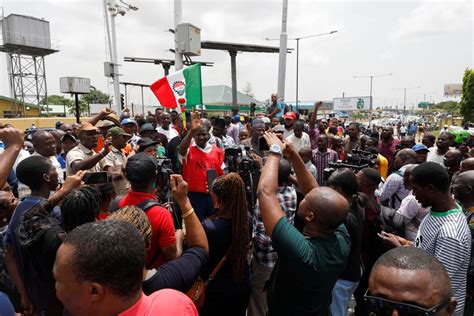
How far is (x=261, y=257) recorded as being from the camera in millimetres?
2908

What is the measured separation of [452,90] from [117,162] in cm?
10478

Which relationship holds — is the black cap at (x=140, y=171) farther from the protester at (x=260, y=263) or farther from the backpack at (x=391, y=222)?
the backpack at (x=391, y=222)

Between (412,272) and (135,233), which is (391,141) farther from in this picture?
(135,233)

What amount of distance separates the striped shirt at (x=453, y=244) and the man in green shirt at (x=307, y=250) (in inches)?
26.0

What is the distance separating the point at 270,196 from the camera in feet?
6.32

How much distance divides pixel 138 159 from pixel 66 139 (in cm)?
326

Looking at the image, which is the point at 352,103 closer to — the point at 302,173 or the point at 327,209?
the point at 302,173

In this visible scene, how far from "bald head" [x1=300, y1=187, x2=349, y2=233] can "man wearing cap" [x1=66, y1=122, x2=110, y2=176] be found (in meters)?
2.84

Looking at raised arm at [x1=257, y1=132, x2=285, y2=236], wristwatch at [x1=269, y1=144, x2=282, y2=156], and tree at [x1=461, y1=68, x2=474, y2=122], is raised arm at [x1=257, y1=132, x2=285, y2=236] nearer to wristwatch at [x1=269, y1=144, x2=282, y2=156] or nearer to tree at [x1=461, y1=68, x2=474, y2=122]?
wristwatch at [x1=269, y1=144, x2=282, y2=156]

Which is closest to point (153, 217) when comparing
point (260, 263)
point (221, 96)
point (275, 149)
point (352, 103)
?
point (275, 149)

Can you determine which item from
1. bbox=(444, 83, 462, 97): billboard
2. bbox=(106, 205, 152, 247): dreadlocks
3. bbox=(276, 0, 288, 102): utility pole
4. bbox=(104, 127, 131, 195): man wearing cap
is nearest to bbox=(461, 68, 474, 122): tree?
bbox=(276, 0, 288, 102): utility pole

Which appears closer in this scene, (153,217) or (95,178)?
(153,217)

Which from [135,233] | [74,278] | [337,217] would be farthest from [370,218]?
[74,278]

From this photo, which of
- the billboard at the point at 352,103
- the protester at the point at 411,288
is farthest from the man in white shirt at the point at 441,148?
the billboard at the point at 352,103
